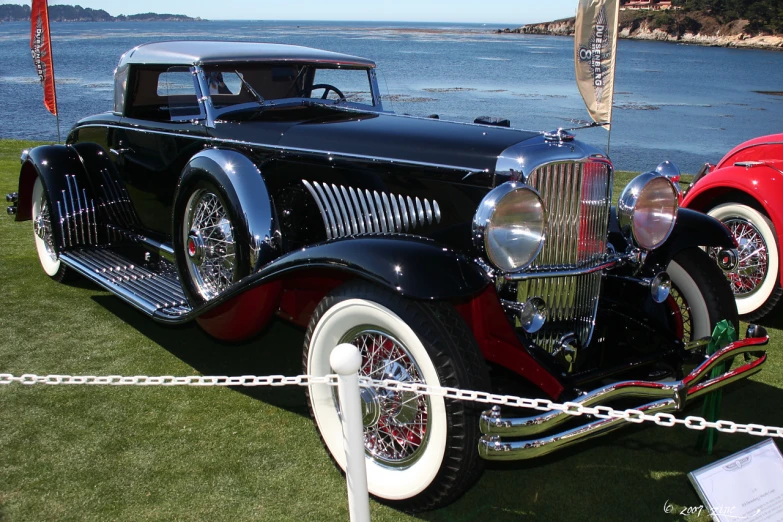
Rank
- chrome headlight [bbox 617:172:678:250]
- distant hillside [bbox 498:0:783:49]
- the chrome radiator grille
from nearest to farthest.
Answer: the chrome radiator grille → chrome headlight [bbox 617:172:678:250] → distant hillside [bbox 498:0:783:49]

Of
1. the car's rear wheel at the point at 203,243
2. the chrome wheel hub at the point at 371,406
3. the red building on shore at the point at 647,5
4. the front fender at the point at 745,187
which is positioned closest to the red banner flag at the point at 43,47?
the car's rear wheel at the point at 203,243

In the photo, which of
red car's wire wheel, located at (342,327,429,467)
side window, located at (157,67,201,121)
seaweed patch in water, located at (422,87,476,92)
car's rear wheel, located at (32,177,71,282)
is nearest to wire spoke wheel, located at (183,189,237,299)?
side window, located at (157,67,201,121)

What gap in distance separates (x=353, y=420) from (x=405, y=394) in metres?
0.69

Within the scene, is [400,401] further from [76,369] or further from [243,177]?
[76,369]

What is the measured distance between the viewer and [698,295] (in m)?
3.36

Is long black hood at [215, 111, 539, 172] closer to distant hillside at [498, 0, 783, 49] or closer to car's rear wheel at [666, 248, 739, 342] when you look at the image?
car's rear wheel at [666, 248, 739, 342]

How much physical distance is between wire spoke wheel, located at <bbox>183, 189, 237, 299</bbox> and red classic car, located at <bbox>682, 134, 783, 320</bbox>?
3.30 metres

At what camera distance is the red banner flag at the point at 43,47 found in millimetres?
8164

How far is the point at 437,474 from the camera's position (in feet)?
8.02

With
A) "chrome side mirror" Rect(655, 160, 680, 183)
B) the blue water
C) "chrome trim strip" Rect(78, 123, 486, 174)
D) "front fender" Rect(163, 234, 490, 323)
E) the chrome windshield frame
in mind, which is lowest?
the blue water

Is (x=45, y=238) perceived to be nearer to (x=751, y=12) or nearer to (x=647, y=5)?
(x=751, y=12)

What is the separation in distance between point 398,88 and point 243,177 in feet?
75.1

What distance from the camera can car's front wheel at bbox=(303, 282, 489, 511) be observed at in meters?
2.38

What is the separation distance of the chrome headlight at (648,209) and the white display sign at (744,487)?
1.03 meters
